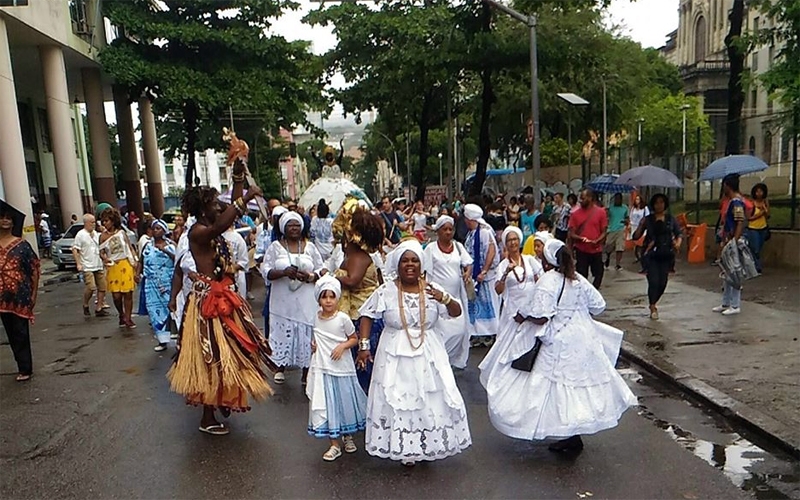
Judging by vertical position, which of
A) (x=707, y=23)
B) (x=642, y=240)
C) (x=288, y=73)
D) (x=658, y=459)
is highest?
(x=707, y=23)

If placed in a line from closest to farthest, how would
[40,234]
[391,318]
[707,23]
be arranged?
1. [391,318]
2. [40,234]
3. [707,23]

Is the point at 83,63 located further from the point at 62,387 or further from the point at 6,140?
the point at 62,387

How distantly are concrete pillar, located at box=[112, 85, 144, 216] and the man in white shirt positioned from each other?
772 inches

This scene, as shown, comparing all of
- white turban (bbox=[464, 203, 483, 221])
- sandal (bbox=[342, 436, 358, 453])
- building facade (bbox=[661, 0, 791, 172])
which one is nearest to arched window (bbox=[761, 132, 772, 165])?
white turban (bbox=[464, 203, 483, 221])

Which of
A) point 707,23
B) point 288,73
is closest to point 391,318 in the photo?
point 288,73

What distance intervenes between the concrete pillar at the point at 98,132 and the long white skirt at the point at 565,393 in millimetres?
26852

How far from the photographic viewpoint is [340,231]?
23.9 ft

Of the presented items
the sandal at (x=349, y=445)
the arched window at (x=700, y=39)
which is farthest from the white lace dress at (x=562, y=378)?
the arched window at (x=700, y=39)

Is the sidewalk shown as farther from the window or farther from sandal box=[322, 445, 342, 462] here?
the window

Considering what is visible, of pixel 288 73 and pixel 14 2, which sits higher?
pixel 288 73

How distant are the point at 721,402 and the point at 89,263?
988cm

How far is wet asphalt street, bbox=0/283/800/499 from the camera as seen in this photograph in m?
4.31

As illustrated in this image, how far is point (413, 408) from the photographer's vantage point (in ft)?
14.1

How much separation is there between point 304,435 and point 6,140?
59.9ft
